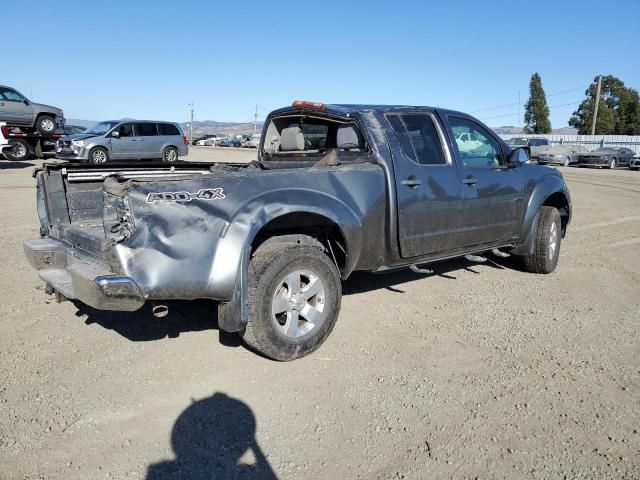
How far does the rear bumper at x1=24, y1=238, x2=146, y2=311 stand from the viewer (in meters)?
3.26

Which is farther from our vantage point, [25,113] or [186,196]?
[25,113]

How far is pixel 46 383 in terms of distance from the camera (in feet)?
→ 11.5

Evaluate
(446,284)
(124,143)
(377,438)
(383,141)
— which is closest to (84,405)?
(377,438)

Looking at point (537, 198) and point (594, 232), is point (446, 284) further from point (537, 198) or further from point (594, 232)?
point (594, 232)

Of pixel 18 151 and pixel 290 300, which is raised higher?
pixel 18 151

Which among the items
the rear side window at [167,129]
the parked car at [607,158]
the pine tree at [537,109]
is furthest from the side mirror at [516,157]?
the pine tree at [537,109]

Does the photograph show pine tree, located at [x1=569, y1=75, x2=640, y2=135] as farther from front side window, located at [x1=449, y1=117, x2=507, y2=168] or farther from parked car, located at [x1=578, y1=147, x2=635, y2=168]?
front side window, located at [x1=449, y1=117, x2=507, y2=168]

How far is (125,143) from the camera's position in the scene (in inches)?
780

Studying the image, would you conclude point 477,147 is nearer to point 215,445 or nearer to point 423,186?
point 423,186

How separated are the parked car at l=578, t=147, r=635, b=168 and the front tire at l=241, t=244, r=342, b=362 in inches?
1226

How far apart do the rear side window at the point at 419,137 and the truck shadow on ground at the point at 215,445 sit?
2614 mm

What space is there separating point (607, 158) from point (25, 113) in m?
29.2

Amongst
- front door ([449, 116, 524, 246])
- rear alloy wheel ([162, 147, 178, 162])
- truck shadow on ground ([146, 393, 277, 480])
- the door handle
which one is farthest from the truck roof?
rear alloy wheel ([162, 147, 178, 162])

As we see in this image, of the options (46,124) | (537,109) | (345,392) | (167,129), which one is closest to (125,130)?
(167,129)
